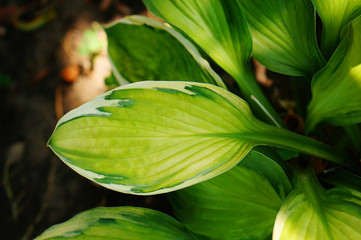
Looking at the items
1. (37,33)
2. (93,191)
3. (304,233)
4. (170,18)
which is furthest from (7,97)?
(304,233)

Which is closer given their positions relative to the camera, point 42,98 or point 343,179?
point 343,179

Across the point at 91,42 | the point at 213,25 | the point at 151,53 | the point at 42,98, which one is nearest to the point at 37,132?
the point at 42,98

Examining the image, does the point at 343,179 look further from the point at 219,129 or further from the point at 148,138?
the point at 148,138

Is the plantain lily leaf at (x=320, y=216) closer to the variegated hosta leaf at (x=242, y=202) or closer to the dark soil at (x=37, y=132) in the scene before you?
the variegated hosta leaf at (x=242, y=202)

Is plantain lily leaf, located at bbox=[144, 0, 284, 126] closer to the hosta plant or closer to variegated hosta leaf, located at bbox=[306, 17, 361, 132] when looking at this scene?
the hosta plant

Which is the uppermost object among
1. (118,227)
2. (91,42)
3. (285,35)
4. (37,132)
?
(285,35)

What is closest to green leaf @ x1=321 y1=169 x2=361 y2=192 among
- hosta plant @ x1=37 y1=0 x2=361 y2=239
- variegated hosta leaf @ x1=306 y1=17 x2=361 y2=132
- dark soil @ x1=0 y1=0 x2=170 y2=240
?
hosta plant @ x1=37 y1=0 x2=361 y2=239
